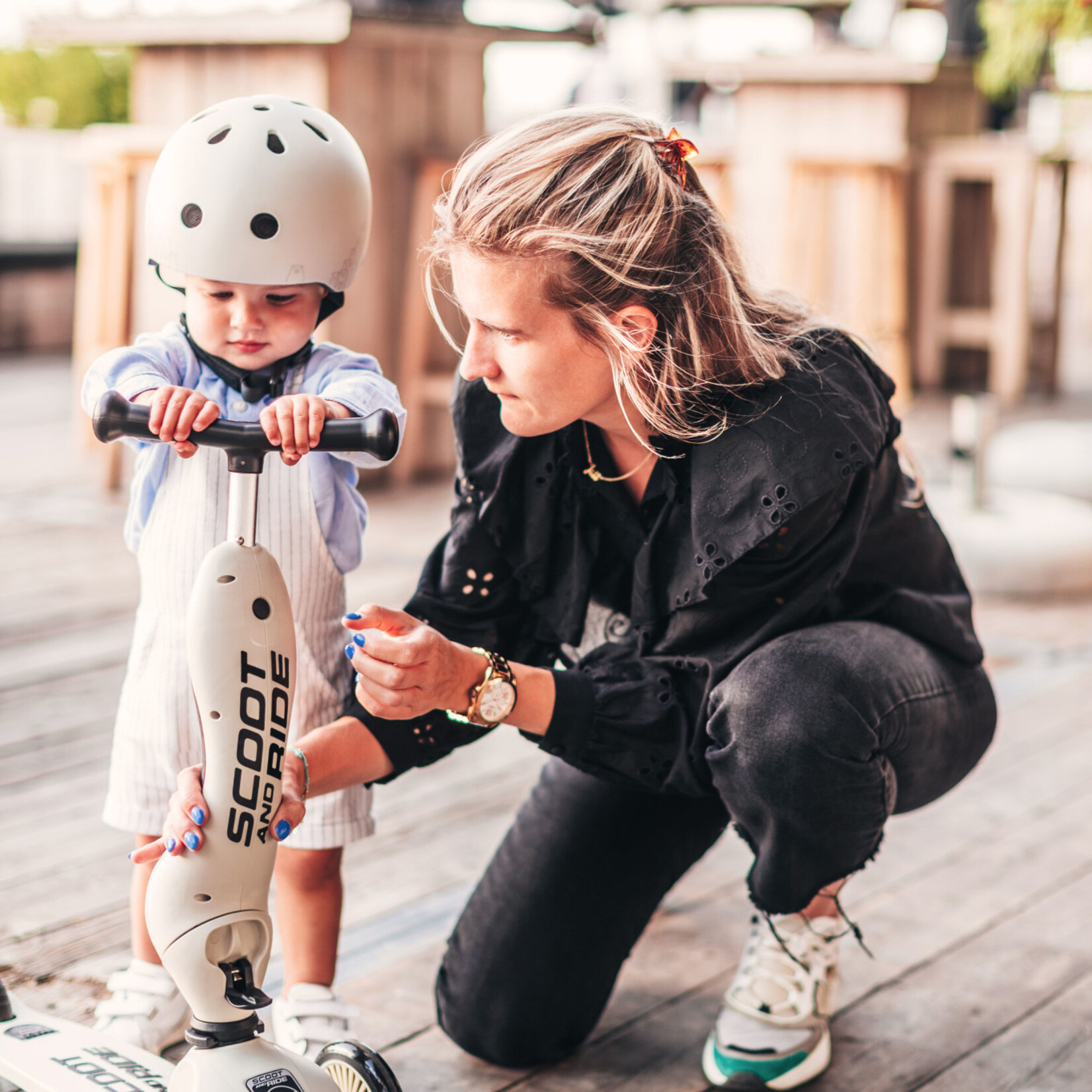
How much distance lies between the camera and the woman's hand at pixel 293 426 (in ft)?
3.37

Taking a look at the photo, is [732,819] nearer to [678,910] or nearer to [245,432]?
[678,910]

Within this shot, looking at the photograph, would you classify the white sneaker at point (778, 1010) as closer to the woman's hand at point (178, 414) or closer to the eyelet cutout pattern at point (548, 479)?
the eyelet cutout pattern at point (548, 479)

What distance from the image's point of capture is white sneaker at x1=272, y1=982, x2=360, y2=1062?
123 centimetres

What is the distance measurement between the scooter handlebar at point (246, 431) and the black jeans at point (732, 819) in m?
0.40

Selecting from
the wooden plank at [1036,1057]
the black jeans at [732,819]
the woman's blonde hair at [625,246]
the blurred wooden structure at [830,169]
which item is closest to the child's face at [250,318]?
the woman's blonde hair at [625,246]

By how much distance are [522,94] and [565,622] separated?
22.6ft

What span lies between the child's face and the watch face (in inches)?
13.1

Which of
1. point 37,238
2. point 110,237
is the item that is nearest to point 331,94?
point 110,237

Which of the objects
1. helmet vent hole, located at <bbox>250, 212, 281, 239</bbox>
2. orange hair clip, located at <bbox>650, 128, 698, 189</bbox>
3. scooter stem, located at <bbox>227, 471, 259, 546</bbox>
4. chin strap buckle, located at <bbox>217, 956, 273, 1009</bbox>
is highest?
orange hair clip, located at <bbox>650, 128, 698, 189</bbox>

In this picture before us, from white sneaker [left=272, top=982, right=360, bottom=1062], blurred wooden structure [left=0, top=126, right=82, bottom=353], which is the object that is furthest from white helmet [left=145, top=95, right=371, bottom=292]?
blurred wooden structure [left=0, top=126, right=82, bottom=353]

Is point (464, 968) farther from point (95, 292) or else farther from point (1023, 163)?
point (1023, 163)

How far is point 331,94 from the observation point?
3387mm

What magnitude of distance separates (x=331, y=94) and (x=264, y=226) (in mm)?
2421

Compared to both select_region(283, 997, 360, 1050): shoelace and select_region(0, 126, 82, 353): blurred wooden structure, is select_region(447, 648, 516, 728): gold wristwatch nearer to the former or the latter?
select_region(283, 997, 360, 1050): shoelace
